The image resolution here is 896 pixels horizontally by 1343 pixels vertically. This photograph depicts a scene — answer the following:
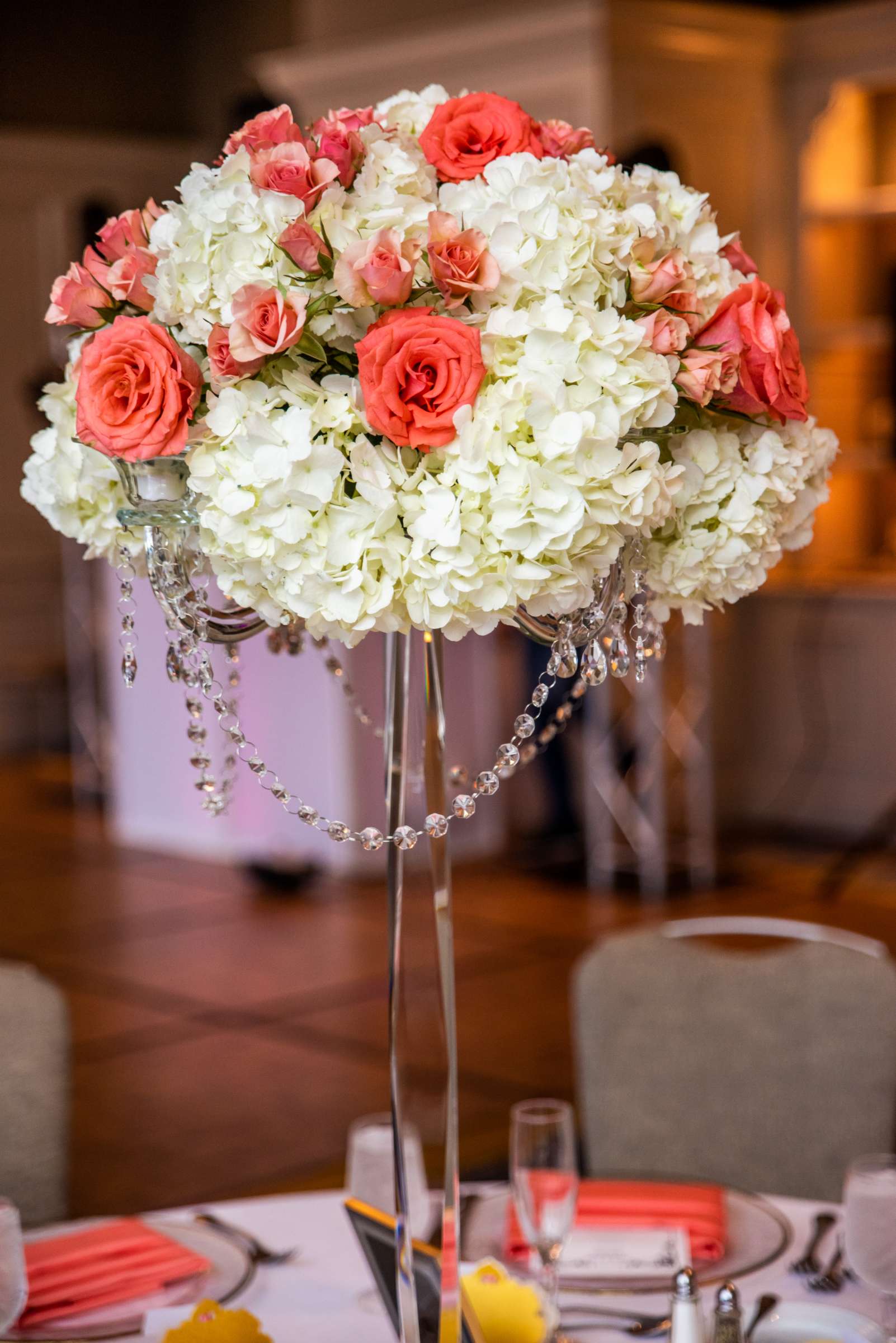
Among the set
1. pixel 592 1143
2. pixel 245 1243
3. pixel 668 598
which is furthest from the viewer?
pixel 592 1143

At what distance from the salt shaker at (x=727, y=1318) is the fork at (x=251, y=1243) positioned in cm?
57

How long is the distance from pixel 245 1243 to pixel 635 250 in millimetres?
1106

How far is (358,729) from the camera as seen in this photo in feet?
21.1

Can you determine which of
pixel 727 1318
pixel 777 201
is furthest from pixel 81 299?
pixel 777 201

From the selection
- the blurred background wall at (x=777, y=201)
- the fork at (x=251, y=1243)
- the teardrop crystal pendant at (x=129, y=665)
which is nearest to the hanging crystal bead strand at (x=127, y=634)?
the teardrop crystal pendant at (x=129, y=665)

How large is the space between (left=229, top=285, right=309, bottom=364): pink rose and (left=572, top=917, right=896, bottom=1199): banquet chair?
1391mm

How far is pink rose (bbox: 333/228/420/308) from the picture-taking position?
1.16 m

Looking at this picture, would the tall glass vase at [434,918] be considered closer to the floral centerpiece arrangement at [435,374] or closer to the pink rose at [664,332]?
the floral centerpiece arrangement at [435,374]

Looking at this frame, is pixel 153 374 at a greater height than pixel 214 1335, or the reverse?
pixel 153 374

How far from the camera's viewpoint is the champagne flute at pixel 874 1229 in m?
1.54

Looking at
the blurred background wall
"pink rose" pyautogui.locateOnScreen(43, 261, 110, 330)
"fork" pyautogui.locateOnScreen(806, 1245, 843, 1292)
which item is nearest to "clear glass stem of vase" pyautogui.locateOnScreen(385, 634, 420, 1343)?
"pink rose" pyautogui.locateOnScreen(43, 261, 110, 330)

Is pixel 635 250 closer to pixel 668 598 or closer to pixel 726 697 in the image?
pixel 668 598

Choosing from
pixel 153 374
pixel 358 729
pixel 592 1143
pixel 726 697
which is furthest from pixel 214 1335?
pixel 726 697

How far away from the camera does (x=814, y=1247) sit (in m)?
1.78
